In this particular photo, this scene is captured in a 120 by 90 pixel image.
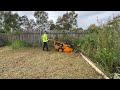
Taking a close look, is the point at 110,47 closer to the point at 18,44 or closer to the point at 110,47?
the point at 110,47

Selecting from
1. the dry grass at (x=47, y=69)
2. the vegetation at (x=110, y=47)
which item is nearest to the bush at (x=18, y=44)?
the dry grass at (x=47, y=69)

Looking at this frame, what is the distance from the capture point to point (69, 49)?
1412 centimetres

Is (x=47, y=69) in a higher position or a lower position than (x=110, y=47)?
lower

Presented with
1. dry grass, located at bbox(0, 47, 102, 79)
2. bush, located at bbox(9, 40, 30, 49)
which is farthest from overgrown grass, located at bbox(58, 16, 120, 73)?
bush, located at bbox(9, 40, 30, 49)

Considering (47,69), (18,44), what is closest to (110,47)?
(47,69)

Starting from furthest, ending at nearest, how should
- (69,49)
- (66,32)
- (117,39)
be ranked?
(66,32) → (69,49) → (117,39)

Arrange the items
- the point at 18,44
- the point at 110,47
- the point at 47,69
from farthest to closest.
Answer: the point at 18,44 → the point at 110,47 → the point at 47,69

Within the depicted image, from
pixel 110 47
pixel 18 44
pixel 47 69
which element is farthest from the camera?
pixel 18 44
